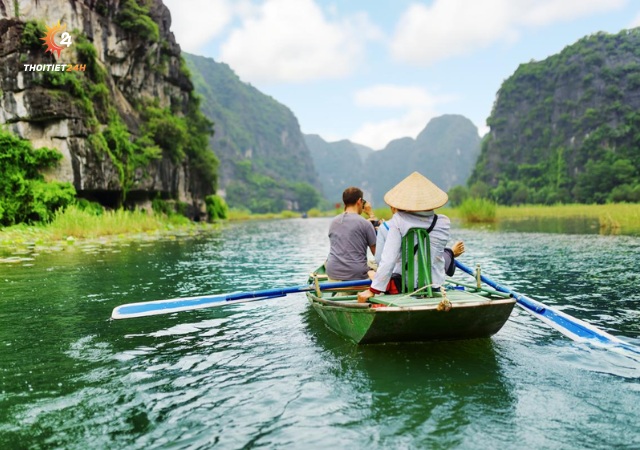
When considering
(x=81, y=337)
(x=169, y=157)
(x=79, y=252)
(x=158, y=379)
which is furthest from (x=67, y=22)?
(x=158, y=379)

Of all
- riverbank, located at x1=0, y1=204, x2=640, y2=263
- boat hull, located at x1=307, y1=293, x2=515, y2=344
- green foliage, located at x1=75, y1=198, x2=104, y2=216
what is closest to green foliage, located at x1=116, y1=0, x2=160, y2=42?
green foliage, located at x1=75, y1=198, x2=104, y2=216

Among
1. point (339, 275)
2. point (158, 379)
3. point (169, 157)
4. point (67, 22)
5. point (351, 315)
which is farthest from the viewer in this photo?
point (169, 157)

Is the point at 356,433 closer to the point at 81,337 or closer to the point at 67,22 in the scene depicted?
the point at 81,337

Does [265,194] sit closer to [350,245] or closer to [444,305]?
[350,245]

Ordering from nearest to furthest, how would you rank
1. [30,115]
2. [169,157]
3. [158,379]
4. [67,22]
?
[158,379], [30,115], [67,22], [169,157]

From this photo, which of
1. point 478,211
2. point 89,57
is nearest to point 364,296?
point 89,57

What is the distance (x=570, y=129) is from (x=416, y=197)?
8945cm

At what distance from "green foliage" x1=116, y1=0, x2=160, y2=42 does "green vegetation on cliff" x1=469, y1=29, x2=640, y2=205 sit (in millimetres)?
51923

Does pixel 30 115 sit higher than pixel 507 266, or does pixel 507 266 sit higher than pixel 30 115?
pixel 30 115

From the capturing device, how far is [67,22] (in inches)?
896

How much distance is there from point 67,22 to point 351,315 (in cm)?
2509

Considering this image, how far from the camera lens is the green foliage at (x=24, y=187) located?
62.1 feet

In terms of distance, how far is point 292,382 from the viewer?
12.1 ft

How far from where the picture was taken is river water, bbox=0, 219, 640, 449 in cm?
281
